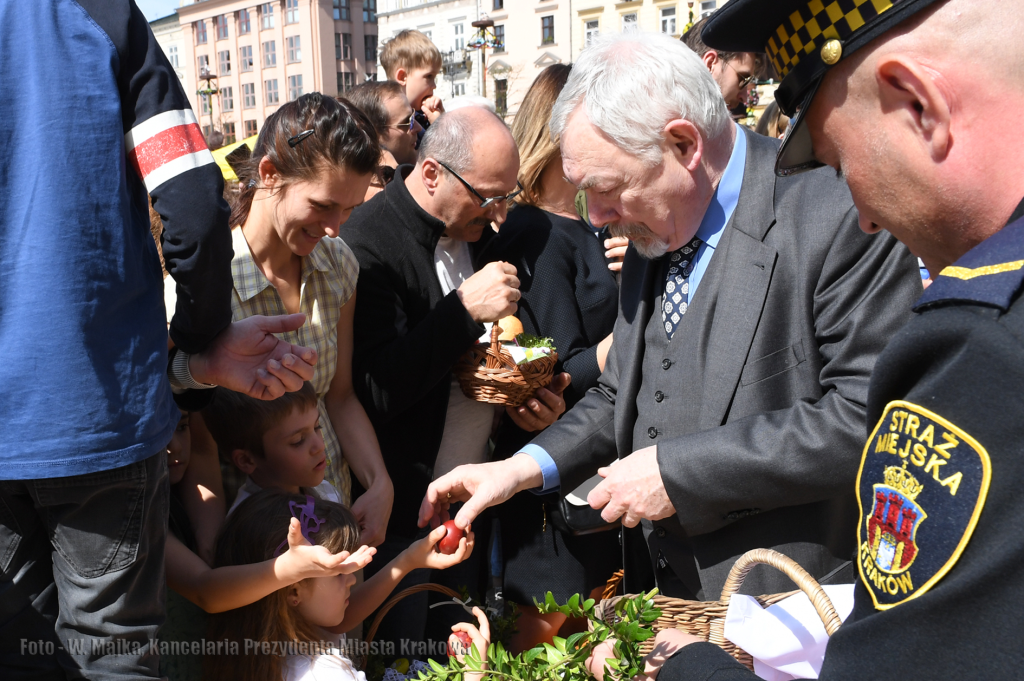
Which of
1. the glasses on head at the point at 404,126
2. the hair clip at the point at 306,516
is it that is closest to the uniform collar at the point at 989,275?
the hair clip at the point at 306,516

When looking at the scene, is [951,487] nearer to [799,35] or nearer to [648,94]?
[799,35]

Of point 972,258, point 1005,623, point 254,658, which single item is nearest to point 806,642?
point 1005,623

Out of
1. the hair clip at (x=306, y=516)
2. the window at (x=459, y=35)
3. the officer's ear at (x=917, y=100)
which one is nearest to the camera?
the officer's ear at (x=917, y=100)

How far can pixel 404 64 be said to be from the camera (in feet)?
19.0

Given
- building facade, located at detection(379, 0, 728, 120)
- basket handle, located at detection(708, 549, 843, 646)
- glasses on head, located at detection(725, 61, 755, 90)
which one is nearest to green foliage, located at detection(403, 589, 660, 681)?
basket handle, located at detection(708, 549, 843, 646)

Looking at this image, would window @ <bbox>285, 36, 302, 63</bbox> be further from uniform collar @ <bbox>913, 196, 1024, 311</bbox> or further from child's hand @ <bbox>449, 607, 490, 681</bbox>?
uniform collar @ <bbox>913, 196, 1024, 311</bbox>

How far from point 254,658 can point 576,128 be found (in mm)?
1628

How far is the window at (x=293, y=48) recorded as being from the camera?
179 ft

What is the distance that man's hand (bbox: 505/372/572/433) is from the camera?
2916mm

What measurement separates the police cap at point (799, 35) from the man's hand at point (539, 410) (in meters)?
1.69

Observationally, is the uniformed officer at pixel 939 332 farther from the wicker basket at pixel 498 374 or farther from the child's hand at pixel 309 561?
the wicker basket at pixel 498 374

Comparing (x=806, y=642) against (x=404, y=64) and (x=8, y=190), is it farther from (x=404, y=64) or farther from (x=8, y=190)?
(x=404, y=64)

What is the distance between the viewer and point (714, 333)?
6.51ft

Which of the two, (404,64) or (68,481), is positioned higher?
(404,64)
